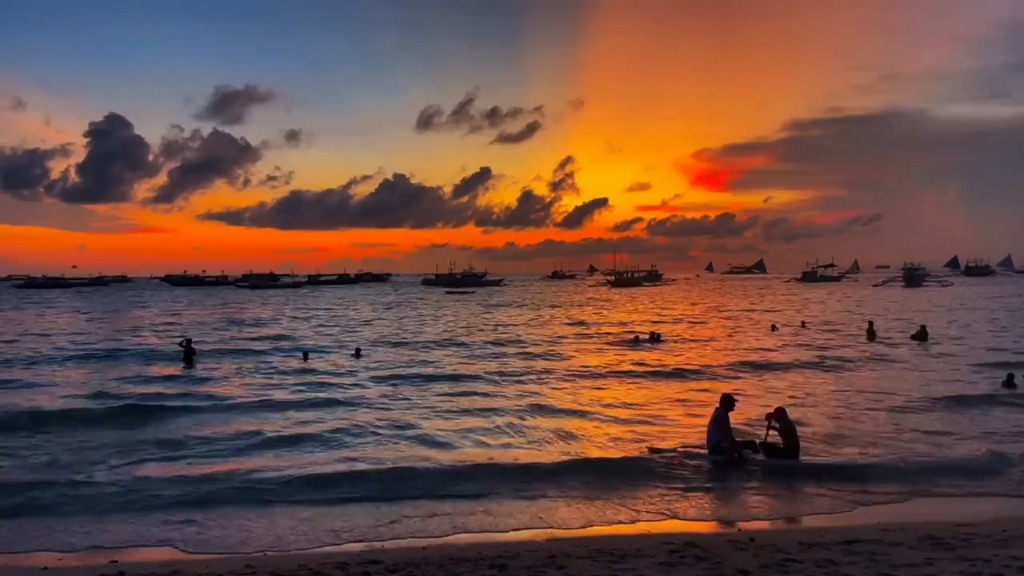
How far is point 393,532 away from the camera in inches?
460

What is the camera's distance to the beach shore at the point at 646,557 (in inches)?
368

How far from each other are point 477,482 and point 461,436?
495 cm

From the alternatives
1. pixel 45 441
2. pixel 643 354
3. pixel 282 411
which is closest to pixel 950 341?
pixel 643 354

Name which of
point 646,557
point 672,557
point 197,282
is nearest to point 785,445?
point 672,557

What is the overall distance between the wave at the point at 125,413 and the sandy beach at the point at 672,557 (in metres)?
14.3

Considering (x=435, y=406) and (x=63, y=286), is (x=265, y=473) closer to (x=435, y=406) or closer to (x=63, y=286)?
(x=435, y=406)

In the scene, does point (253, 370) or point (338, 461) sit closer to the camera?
point (338, 461)

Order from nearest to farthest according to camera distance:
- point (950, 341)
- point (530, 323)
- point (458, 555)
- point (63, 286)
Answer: point (458, 555) < point (950, 341) < point (530, 323) < point (63, 286)

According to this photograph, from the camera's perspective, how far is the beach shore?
30.6 ft

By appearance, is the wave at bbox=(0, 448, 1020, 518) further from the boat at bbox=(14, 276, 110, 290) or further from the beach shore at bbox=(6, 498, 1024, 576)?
the boat at bbox=(14, 276, 110, 290)

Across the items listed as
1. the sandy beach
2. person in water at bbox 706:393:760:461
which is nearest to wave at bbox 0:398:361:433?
person in water at bbox 706:393:760:461

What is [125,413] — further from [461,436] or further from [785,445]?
[785,445]

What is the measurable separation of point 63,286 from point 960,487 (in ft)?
673

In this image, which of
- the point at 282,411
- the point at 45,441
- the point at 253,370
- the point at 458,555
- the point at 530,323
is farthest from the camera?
the point at 530,323
